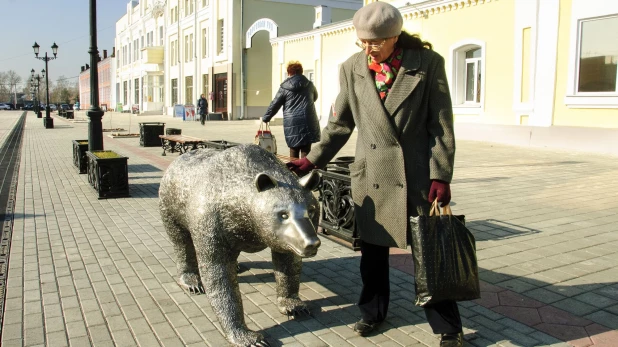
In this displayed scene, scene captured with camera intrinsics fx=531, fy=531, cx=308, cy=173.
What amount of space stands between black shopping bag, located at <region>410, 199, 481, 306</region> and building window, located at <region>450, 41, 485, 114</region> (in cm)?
1391

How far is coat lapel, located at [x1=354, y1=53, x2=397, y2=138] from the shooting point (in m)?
3.11

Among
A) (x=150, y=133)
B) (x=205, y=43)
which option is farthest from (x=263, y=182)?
(x=205, y=43)

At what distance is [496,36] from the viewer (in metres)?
15.1

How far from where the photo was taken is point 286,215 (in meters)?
2.92

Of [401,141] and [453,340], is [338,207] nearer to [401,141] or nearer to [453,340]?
[401,141]

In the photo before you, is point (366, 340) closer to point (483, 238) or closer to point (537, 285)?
point (537, 285)

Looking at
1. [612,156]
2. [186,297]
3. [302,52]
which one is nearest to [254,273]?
[186,297]

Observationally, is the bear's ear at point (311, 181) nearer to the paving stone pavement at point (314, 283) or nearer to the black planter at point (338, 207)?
the paving stone pavement at point (314, 283)

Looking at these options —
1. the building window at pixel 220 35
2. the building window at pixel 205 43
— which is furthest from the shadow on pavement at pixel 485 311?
the building window at pixel 205 43

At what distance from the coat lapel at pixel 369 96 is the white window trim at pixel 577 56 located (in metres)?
11.2

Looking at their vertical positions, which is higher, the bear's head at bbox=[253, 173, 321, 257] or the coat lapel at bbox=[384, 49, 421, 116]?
the coat lapel at bbox=[384, 49, 421, 116]

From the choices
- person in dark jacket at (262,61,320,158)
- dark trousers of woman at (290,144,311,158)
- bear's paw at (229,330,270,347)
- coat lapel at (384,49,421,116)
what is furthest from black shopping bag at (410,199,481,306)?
dark trousers of woman at (290,144,311,158)

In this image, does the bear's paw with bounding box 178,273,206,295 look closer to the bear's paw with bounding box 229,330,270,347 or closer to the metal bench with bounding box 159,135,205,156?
Result: the bear's paw with bounding box 229,330,270,347

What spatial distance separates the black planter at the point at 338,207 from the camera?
5.27 meters
